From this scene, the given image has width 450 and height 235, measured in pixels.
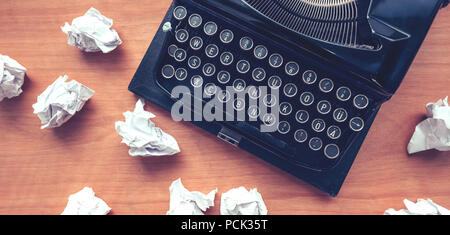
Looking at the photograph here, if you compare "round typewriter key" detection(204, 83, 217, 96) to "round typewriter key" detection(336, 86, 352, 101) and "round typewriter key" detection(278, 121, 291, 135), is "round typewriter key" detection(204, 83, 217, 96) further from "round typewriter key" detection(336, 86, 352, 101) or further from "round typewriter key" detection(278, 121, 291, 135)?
"round typewriter key" detection(336, 86, 352, 101)

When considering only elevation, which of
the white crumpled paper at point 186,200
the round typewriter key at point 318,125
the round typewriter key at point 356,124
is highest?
the round typewriter key at point 356,124

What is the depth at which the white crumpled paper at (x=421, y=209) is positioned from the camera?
96cm

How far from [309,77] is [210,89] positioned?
10.6 inches

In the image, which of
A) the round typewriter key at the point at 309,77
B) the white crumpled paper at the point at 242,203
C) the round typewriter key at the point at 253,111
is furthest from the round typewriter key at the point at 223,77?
the white crumpled paper at the point at 242,203

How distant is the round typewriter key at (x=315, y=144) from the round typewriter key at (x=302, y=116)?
0.06 meters

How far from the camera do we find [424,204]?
978mm

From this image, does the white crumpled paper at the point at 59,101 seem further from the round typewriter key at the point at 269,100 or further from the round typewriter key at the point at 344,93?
the round typewriter key at the point at 344,93

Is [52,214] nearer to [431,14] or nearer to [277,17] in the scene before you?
[277,17]

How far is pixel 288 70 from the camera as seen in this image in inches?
36.8

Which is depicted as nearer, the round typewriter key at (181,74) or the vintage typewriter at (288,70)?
the vintage typewriter at (288,70)

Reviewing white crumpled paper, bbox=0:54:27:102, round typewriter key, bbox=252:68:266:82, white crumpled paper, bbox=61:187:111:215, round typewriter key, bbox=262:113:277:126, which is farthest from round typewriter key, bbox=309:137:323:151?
white crumpled paper, bbox=0:54:27:102

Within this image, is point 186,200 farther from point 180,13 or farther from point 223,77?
point 180,13

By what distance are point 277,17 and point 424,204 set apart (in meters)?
0.66

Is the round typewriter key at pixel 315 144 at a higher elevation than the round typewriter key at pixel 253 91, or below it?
below
